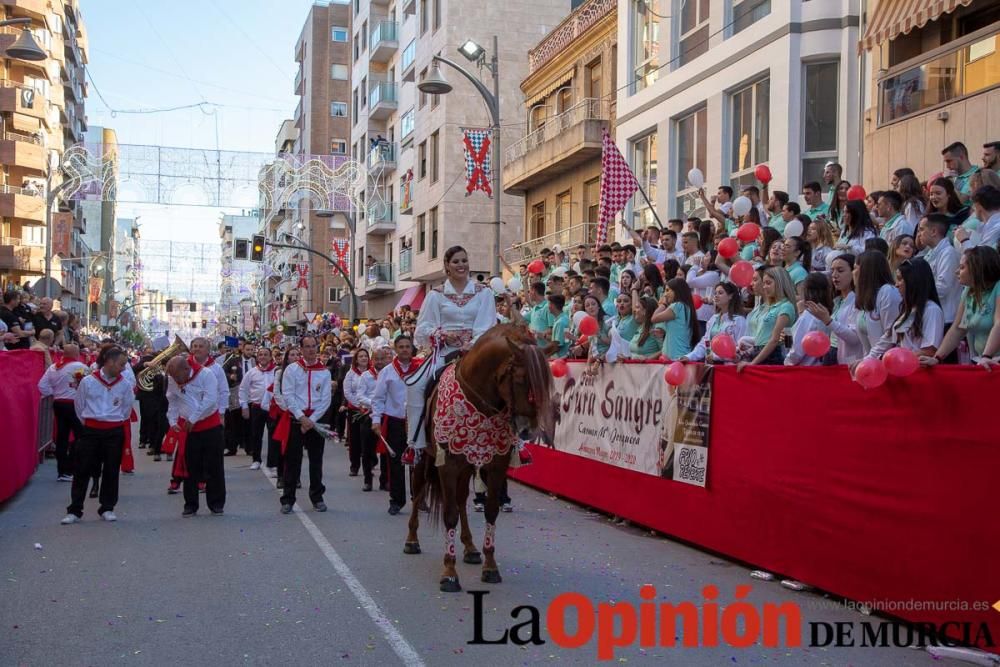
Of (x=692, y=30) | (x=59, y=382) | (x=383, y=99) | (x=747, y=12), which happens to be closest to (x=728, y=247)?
(x=747, y=12)

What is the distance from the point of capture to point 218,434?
1187cm

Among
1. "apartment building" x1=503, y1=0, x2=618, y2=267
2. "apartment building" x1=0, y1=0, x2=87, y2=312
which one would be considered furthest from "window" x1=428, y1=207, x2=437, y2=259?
"apartment building" x1=0, y1=0, x2=87, y2=312

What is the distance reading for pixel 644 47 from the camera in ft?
79.0

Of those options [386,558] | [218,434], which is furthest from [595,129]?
[386,558]

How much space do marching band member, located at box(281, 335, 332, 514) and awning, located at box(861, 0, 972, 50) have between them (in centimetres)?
917

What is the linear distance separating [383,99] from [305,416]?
40.7 metres

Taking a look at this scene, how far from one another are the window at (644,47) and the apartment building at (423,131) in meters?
9.32

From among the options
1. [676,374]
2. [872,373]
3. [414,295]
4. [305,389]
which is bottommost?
[305,389]

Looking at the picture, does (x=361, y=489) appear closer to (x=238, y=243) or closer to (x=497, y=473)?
(x=497, y=473)

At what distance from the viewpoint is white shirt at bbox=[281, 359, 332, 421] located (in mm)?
12039

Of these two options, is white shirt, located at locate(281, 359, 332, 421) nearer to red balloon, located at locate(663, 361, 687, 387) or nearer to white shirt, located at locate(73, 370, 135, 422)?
white shirt, located at locate(73, 370, 135, 422)

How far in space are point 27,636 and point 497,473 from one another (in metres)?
3.59

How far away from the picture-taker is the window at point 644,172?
23.5 m

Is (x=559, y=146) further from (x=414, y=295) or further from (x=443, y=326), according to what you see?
(x=443, y=326)
